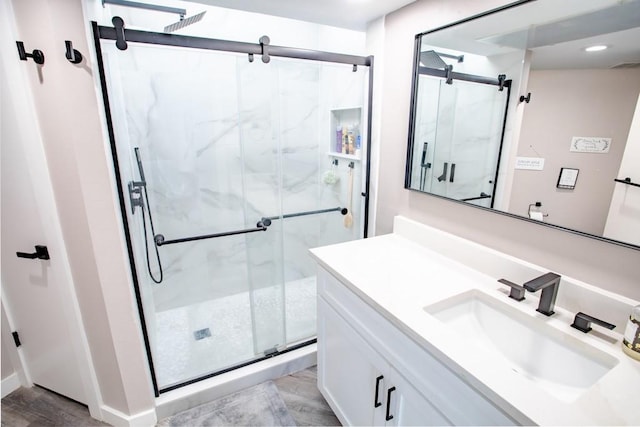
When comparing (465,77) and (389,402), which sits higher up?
(465,77)

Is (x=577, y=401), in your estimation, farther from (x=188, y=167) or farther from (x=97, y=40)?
(x=188, y=167)

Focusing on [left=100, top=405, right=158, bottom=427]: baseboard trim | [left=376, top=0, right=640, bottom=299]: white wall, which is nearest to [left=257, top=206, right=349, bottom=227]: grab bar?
[left=376, top=0, right=640, bottom=299]: white wall

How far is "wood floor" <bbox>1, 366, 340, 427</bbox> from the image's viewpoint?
1642mm

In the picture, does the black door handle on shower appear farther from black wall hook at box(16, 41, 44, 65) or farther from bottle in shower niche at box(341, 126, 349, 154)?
bottle in shower niche at box(341, 126, 349, 154)

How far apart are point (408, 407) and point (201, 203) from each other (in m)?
1.84

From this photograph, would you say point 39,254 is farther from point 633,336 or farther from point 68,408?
point 633,336

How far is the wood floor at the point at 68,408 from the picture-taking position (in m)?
Answer: 1.64

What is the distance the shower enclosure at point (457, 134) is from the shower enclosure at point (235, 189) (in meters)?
0.41

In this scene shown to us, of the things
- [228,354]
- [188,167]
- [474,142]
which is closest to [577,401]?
[474,142]

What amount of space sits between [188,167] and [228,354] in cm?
131

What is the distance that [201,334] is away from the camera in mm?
2152

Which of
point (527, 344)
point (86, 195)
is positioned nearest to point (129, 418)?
point (86, 195)

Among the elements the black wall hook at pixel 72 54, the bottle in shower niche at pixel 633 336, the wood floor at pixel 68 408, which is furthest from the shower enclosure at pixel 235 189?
the bottle in shower niche at pixel 633 336

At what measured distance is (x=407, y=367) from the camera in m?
1.00
